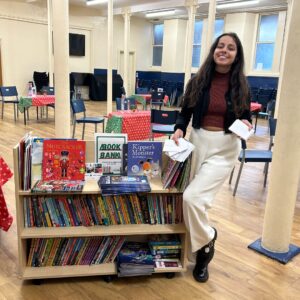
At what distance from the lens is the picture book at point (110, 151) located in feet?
7.37

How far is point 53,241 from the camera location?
2268 mm

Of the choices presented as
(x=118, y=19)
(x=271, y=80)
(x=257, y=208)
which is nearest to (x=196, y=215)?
(x=257, y=208)

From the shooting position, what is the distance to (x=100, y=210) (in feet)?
7.38

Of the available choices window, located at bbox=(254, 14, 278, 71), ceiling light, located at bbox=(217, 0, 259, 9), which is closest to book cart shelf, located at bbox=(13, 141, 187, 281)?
ceiling light, located at bbox=(217, 0, 259, 9)

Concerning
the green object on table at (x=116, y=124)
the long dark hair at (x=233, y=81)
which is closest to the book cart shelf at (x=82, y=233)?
the long dark hair at (x=233, y=81)

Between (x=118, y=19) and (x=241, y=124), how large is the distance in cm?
1442

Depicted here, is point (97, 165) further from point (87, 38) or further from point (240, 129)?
point (87, 38)

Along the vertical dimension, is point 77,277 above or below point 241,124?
below

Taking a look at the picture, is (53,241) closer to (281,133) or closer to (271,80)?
(281,133)

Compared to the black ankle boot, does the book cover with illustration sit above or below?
above

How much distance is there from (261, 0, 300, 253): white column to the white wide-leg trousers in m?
0.50

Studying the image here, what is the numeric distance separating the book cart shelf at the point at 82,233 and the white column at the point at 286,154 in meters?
0.83

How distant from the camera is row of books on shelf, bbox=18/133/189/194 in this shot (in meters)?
2.10

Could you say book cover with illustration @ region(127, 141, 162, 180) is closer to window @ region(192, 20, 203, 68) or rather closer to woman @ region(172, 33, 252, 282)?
woman @ region(172, 33, 252, 282)
